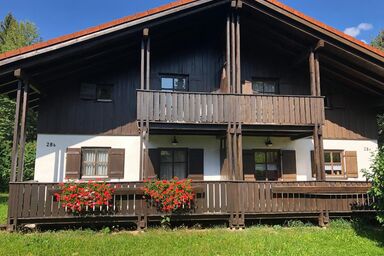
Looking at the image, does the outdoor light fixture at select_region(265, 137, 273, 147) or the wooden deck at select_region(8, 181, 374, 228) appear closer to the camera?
the wooden deck at select_region(8, 181, 374, 228)

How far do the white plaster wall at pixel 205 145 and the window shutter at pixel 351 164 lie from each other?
17.3 ft

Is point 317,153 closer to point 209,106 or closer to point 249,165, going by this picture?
point 249,165

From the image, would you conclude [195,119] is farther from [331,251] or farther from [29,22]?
[29,22]

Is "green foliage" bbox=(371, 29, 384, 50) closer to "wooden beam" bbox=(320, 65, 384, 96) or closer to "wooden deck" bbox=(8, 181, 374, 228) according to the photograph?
"wooden beam" bbox=(320, 65, 384, 96)

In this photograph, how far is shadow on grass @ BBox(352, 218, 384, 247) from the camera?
26.2 feet

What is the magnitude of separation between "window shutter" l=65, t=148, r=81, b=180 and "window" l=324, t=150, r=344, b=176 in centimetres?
950

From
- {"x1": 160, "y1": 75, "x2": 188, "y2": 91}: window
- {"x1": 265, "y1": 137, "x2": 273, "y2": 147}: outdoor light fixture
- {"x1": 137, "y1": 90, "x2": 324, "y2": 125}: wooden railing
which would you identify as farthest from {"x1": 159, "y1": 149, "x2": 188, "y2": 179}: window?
{"x1": 265, "y1": 137, "x2": 273, "y2": 147}: outdoor light fixture

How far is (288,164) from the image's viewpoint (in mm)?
12477

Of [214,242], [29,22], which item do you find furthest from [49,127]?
[29,22]

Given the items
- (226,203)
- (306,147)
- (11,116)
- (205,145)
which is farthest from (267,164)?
(11,116)

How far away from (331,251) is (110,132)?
8119 mm

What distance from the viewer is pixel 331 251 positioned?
6855mm

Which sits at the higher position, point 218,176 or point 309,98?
point 309,98

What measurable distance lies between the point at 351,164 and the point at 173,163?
23.5 feet
